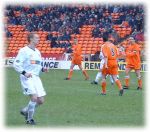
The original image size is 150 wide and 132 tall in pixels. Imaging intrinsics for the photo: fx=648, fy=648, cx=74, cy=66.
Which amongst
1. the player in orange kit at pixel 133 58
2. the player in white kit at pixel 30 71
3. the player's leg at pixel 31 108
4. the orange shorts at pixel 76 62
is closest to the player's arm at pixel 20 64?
the player in white kit at pixel 30 71

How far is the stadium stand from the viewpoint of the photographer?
129 ft

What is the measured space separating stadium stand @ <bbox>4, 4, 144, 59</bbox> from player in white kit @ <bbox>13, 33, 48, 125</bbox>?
24.8m

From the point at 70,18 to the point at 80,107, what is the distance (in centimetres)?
2526

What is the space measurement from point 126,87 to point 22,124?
10.2 m

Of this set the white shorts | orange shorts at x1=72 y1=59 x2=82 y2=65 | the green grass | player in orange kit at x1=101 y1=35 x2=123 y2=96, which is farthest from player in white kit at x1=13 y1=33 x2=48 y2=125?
orange shorts at x1=72 y1=59 x2=82 y2=65

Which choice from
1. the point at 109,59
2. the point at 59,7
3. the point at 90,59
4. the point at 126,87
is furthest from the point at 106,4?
the point at 109,59

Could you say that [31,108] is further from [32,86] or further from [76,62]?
[76,62]

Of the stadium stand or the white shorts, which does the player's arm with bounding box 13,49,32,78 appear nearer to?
the white shorts

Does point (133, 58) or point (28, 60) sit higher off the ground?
point (133, 58)

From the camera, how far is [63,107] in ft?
53.6

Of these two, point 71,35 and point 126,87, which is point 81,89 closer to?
point 126,87

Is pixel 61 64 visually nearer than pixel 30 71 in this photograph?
→ No

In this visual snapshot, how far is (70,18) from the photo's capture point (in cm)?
4138

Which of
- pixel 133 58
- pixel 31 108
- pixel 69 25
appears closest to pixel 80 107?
pixel 31 108
